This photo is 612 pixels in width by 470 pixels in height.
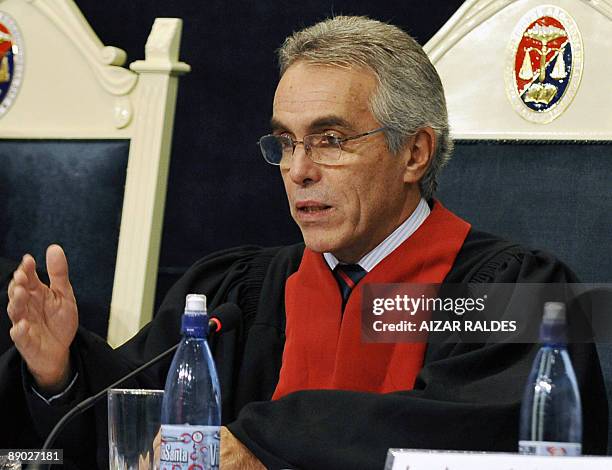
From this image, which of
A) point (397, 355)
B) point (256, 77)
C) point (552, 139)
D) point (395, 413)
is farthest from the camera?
point (256, 77)

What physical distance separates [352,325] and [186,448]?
0.74 m

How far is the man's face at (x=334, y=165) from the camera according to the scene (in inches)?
78.5

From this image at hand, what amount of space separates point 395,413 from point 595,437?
0.40m

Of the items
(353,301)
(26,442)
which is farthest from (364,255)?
(26,442)

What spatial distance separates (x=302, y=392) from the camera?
170 cm

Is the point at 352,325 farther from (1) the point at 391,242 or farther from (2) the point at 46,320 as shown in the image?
(2) the point at 46,320

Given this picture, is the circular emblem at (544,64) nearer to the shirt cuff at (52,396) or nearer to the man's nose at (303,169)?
the man's nose at (303,169)

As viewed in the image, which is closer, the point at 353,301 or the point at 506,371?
the point at 506,371

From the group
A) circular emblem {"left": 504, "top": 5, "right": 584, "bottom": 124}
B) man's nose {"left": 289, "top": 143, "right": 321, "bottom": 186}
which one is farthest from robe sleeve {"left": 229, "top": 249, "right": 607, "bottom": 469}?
circular emblem {"left": 504, "top": 5, "right": 584, "bottom": 124}

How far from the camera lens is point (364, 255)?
82.1 inches

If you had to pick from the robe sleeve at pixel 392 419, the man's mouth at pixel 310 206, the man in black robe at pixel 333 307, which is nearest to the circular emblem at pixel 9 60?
the man in black robe at pixel 333 307

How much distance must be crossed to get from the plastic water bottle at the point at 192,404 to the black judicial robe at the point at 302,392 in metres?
0.22

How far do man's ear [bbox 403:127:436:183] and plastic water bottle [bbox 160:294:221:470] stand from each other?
75 centimetres

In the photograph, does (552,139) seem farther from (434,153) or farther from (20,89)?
(20,89)
